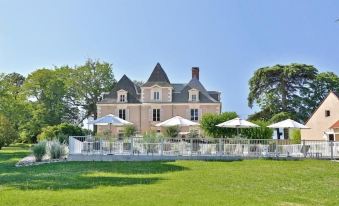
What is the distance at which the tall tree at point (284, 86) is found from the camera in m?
55.1

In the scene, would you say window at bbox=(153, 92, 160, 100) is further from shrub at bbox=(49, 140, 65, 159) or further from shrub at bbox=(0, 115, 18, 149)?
shrub at bbox=(49, 140, 65, 159)

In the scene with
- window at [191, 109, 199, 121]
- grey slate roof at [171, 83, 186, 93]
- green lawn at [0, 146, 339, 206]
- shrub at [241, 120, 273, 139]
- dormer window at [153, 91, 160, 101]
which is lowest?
green lawn at [0, 146, 339, 206]

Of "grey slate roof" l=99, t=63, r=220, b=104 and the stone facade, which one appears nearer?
the stone facade

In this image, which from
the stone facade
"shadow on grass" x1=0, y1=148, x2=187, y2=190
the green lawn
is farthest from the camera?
the stone facade

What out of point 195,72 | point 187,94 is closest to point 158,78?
point 187,94

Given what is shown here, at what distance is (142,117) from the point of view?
50.6 m

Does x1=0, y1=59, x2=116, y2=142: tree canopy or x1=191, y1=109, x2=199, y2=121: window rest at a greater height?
x1=0, y1=59, x2=116, y2=142: tree canopy

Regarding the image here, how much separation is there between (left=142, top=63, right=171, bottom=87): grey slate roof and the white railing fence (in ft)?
84.3

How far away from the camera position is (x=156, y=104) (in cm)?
5003

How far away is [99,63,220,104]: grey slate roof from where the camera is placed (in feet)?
165

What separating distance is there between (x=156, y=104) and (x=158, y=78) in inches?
119

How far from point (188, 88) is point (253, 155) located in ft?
90.4

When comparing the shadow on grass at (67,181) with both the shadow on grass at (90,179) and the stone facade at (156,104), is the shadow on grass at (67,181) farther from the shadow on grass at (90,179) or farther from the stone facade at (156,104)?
the stone facade at (156,104)

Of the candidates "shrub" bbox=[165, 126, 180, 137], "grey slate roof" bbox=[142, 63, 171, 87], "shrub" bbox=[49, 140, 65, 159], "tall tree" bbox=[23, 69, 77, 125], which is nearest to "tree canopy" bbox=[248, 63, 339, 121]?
"grey slate roof" bbox=[142, 63, 171, 87]
